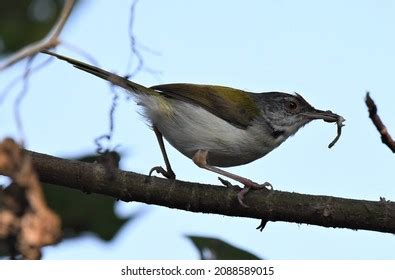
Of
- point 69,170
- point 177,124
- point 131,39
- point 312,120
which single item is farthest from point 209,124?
point 131,39

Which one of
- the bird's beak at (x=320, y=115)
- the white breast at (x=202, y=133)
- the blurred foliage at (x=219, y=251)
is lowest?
the blurred foliage at (x=219, y=251)

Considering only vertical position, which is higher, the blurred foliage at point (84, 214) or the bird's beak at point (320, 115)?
the bird's beak at point (320, 115)

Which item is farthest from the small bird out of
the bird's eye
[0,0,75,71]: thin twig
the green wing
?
[0,0,75,71]: thin twig

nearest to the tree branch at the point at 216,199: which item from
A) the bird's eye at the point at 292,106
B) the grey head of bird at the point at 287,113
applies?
the grey head of bird at the point at 287,113

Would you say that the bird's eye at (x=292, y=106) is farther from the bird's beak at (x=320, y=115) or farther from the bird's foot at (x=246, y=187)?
the bird's foot at (x=246, y=187)

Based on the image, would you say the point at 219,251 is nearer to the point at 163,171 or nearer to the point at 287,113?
the point at 163,171

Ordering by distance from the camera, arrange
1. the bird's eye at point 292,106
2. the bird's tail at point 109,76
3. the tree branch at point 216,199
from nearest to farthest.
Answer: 1. the bird's tail at point 109,76
2. the tree branch at point 216,199
3. the bird's eye at point 292,106

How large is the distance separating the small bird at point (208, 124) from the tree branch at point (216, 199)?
3.21 ft

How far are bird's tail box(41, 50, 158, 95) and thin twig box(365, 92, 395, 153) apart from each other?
0.96 meters

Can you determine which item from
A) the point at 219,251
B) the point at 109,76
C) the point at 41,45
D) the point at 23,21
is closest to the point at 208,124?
the point at 219,251

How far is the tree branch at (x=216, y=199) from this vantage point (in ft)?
12.9

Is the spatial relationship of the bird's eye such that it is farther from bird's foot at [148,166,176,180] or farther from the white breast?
bird's foot at [148,166,176,180]

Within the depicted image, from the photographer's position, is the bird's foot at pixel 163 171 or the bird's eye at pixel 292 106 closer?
the bird's foot at pixel 163 171
